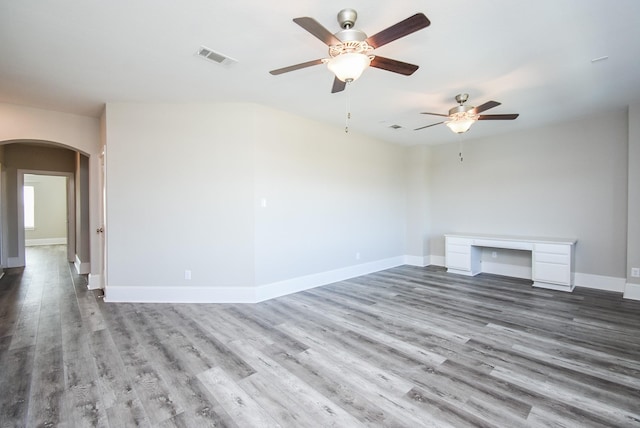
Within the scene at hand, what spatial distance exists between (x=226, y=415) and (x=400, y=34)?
2.62 m

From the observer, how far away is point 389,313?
3.63 m

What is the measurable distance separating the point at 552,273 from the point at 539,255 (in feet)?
1.03

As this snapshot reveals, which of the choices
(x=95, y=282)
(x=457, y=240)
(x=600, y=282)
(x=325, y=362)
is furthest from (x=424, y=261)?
(x=95, y=282)

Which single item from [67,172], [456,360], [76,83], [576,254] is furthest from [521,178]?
[67,172]

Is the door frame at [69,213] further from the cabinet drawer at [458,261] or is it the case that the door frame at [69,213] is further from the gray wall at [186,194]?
the cabinet drawer at [458,261]

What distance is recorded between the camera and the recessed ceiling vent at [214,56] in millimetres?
2688

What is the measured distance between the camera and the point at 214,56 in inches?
110

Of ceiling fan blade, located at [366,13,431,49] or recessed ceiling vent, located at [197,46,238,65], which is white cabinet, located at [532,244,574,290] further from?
recessed ceiling vent, located at [197,46,238,65]

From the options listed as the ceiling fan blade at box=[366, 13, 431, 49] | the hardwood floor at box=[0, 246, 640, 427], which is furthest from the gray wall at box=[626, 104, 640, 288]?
the ceiling fan blade at box=[366, 13, 431, 49]

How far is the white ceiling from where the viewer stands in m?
2.15

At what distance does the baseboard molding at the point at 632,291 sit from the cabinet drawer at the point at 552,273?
64 centimetres

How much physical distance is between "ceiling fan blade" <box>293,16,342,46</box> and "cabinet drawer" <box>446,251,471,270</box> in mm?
4883

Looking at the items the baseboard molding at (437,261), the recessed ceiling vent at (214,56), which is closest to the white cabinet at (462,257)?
the baseboard molding at (437,261)

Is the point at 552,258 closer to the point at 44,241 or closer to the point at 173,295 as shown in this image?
the point at 173,295
